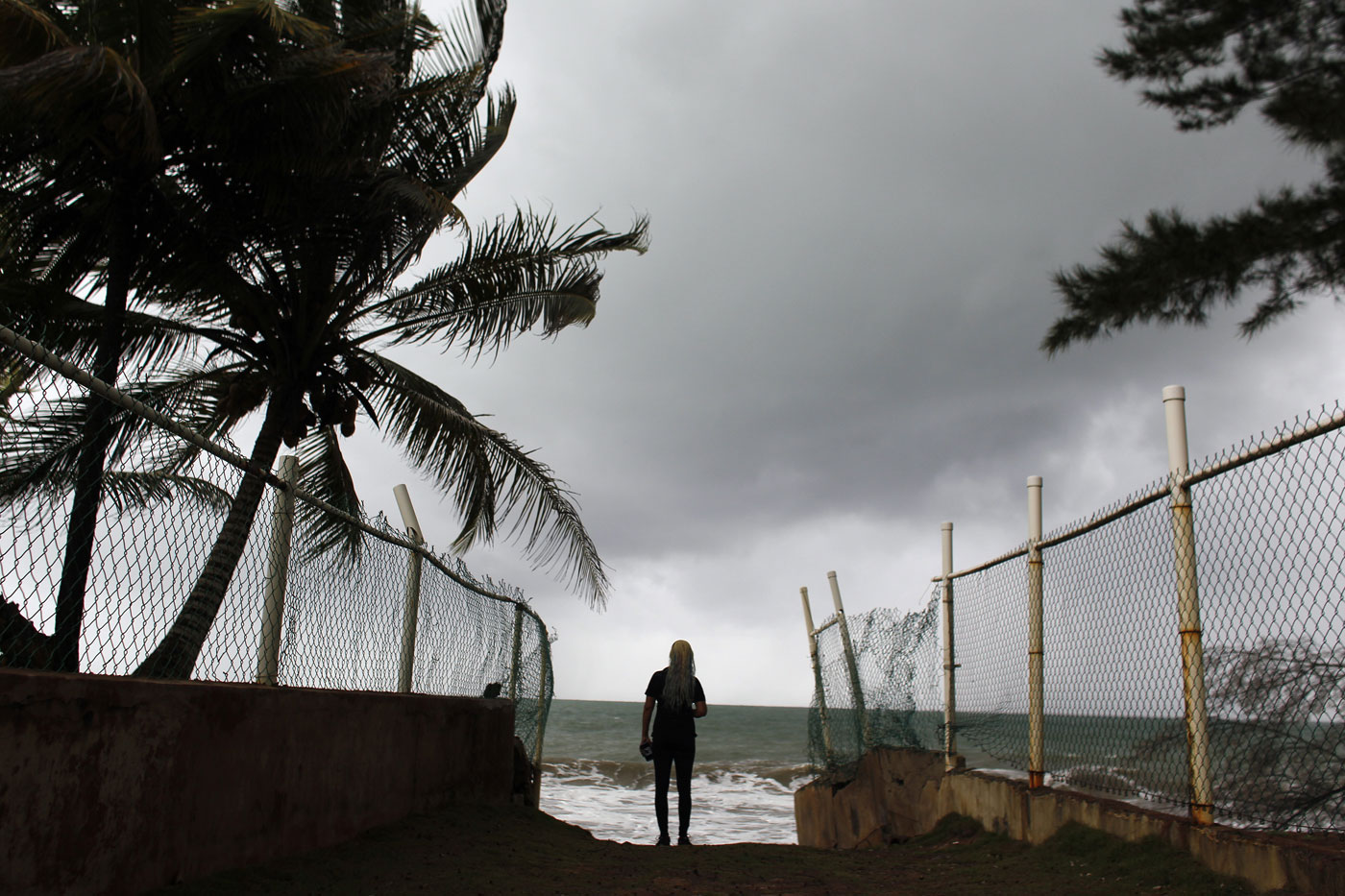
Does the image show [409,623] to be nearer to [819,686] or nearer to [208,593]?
[208,593]

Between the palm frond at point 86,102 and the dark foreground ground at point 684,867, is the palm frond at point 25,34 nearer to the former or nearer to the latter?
the palm frond at point 86,102

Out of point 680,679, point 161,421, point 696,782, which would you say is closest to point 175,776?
point 161,421

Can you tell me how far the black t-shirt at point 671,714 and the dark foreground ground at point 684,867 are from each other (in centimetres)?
85

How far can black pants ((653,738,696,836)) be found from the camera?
7191mm

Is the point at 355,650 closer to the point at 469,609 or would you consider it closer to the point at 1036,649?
the point at 469,609

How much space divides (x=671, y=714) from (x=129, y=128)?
5.42m

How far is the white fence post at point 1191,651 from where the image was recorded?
402 cm

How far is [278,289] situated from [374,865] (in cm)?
562

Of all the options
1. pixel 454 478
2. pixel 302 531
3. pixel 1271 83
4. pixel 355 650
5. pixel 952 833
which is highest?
pixel 1271 83

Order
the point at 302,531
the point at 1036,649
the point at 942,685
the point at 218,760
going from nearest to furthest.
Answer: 1. the point at 218,760
2. the point at 302,531
3. the point at 1036,649
4. the point at 942,685

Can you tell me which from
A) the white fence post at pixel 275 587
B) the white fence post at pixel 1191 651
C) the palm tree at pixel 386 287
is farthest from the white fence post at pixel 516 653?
the white fence post at pixel 1191 651

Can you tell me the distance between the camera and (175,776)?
11.6 feet

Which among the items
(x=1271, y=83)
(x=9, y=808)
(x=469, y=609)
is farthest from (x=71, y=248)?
(x=1271, y=83)

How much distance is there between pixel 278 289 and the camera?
28.1 feet
